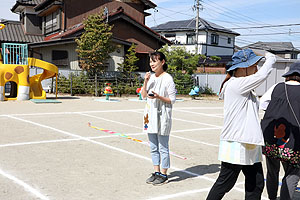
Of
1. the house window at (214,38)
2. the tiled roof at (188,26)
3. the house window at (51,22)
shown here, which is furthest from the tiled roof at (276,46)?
the house window at (51,22)

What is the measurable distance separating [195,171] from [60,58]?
796 inches

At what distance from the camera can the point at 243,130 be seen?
10.4 feet

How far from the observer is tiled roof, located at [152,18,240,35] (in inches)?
1680

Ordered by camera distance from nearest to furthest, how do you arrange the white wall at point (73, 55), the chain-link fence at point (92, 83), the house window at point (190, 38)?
1. the chain-link fence at point (92, 83)
2. the white wall at point (73, 55)
3. the house window at point (190, 38)

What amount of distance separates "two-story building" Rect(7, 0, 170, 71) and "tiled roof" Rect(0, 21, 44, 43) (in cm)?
8

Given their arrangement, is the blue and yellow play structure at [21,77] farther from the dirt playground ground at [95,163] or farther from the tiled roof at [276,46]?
the tiled roof at [276,46]

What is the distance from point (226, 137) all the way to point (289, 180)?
93 cm

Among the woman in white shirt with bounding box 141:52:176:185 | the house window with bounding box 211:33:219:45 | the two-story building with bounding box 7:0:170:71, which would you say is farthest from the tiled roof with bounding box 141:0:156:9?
the woman in white shirt with bounding box 141:52:176:185

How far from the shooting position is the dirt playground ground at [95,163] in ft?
13.5

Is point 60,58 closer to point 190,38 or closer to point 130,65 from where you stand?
point 130,65

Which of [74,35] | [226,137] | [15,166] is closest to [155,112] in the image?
[226,137]

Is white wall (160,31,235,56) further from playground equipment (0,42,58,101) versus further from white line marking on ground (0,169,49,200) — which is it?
white line marking on ground (0,169,49,200)

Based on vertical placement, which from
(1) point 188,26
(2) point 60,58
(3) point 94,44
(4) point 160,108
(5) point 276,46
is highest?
(1) point 188,26

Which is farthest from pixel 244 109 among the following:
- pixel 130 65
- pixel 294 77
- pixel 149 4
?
pixel 149 4
